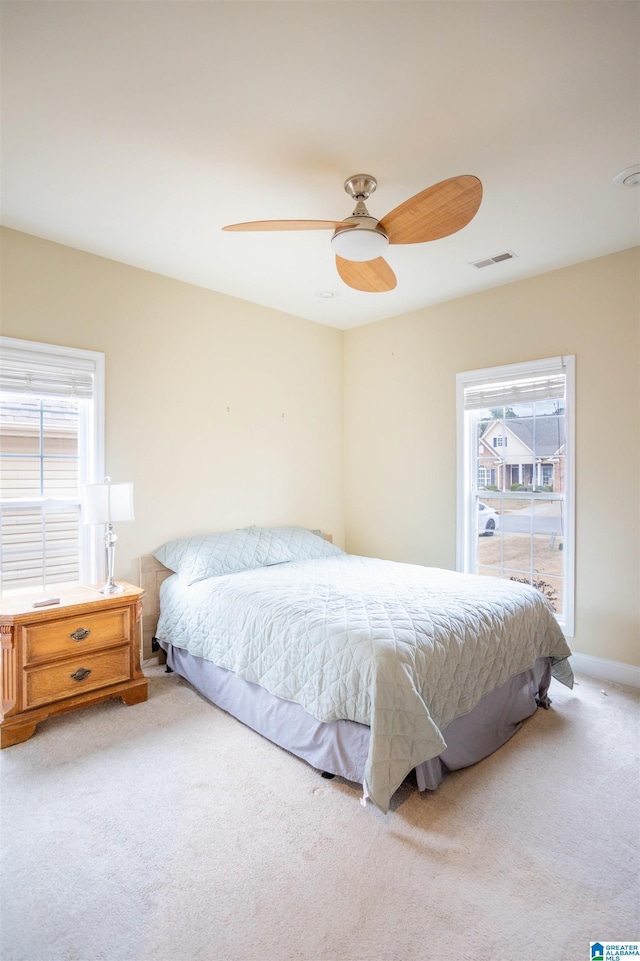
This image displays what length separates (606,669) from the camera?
3191 millimetres

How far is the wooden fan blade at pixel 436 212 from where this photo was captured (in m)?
1.82

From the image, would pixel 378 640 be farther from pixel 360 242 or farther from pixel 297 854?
pixel 360 242

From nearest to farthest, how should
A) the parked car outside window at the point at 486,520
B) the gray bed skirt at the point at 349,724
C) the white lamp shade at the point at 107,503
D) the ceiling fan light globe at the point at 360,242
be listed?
the gray bed skirt at the point at 349,724
the ceiling fan light globe at the point at 360,242
the white lamp shade at the point at 107,503
the parked car outside window at the point at 486,520

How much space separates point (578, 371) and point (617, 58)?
1.91 m

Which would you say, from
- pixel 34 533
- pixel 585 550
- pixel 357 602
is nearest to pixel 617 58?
pixel 357 602

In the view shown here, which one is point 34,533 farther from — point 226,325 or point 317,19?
point 317,19

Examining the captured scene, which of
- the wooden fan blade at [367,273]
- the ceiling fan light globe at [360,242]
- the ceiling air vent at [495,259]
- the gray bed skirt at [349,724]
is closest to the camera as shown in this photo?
the gray bed skirt at [349,724]

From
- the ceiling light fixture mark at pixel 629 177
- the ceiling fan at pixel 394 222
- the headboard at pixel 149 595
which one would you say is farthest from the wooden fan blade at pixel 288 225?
the headboard at pixel 149 595

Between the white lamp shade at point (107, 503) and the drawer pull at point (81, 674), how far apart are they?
2.62ft

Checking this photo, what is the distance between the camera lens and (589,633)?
10.8ft

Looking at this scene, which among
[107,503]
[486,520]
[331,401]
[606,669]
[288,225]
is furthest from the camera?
[331,401]

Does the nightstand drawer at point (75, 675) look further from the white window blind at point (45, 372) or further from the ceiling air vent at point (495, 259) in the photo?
the ceiling air vent at point (495, 259)

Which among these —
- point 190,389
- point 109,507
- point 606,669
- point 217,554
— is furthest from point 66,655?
point 606,669

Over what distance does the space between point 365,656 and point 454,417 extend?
254 cm
